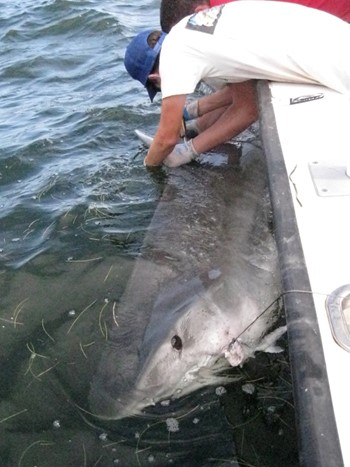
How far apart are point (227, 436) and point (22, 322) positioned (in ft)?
4.85

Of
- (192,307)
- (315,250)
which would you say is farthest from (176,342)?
(315,250)

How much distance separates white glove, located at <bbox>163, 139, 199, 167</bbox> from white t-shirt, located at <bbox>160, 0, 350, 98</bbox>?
89 cm

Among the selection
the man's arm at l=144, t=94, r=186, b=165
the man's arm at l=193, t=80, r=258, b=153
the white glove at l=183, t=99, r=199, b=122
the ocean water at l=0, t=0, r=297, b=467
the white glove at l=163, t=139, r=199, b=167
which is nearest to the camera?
the ocean water at l=0, t=0, r=297, b=467

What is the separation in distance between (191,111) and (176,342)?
107 inches

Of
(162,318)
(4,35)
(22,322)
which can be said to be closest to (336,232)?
(162,318)

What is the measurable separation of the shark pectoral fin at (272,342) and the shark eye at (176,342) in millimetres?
432

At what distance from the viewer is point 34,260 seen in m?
4.26

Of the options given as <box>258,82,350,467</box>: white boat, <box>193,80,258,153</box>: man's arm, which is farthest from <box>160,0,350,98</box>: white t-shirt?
<box>193,80,258,153</box>: man's arm

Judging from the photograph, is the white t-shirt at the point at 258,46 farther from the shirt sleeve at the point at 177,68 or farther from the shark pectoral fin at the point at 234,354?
A: the shark pectoral fin at the point at 234,354

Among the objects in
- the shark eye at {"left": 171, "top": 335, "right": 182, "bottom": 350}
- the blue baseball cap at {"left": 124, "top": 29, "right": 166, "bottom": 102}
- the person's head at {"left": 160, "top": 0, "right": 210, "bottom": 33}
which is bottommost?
the shark eye at {"left": 171, "top": 335, "right": 182, "bottom": 350}

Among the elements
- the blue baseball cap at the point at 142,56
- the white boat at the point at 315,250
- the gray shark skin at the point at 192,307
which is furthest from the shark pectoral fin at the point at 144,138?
the white boat at the point at 315,250

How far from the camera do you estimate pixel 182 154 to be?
4680mm

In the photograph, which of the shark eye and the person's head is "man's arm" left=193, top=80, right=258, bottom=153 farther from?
the shark eye

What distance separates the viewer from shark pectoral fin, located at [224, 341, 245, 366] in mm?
2959
